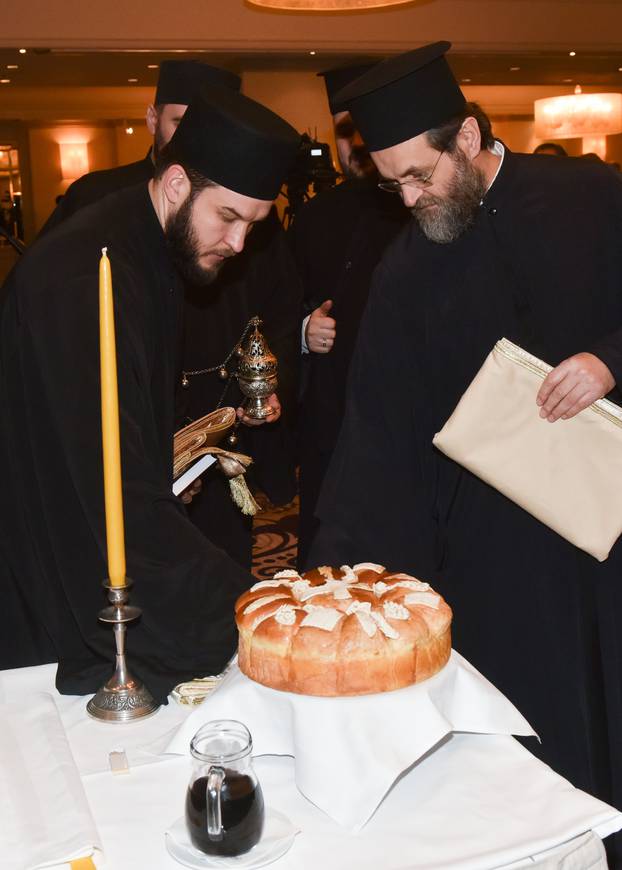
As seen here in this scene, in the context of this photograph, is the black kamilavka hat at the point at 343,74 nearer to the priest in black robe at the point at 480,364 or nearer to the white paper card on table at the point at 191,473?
the priest in black robe at the point at 480,364

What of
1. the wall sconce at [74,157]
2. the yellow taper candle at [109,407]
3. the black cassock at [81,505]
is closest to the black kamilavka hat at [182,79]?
the black cassock at [81,505]

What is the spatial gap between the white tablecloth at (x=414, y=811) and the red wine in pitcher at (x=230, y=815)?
45 mm

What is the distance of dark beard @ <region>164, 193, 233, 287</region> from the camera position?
82.7 inches

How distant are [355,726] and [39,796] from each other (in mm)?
354

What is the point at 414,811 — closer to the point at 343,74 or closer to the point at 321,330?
the point at 321,330

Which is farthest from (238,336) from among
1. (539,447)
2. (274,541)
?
(274,541)

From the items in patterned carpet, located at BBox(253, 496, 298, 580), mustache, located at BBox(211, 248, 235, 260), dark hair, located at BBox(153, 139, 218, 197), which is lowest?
patterned carpet, located at BBox(253, 496, 298, 580)

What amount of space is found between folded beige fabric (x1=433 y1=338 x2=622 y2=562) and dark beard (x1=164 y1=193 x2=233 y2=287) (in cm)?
58

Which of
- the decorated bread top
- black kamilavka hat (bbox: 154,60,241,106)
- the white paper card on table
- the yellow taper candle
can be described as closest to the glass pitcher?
the decorated bread top

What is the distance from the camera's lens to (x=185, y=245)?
2.12 metres

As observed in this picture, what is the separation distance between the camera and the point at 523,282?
258 centimetres

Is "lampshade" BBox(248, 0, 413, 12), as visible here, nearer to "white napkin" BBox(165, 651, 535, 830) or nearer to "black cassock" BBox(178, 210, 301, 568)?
"black cassock" BBox(178, 210, 301, 568)

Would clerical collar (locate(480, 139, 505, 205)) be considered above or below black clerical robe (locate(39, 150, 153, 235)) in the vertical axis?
above

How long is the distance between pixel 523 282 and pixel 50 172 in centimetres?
1538
